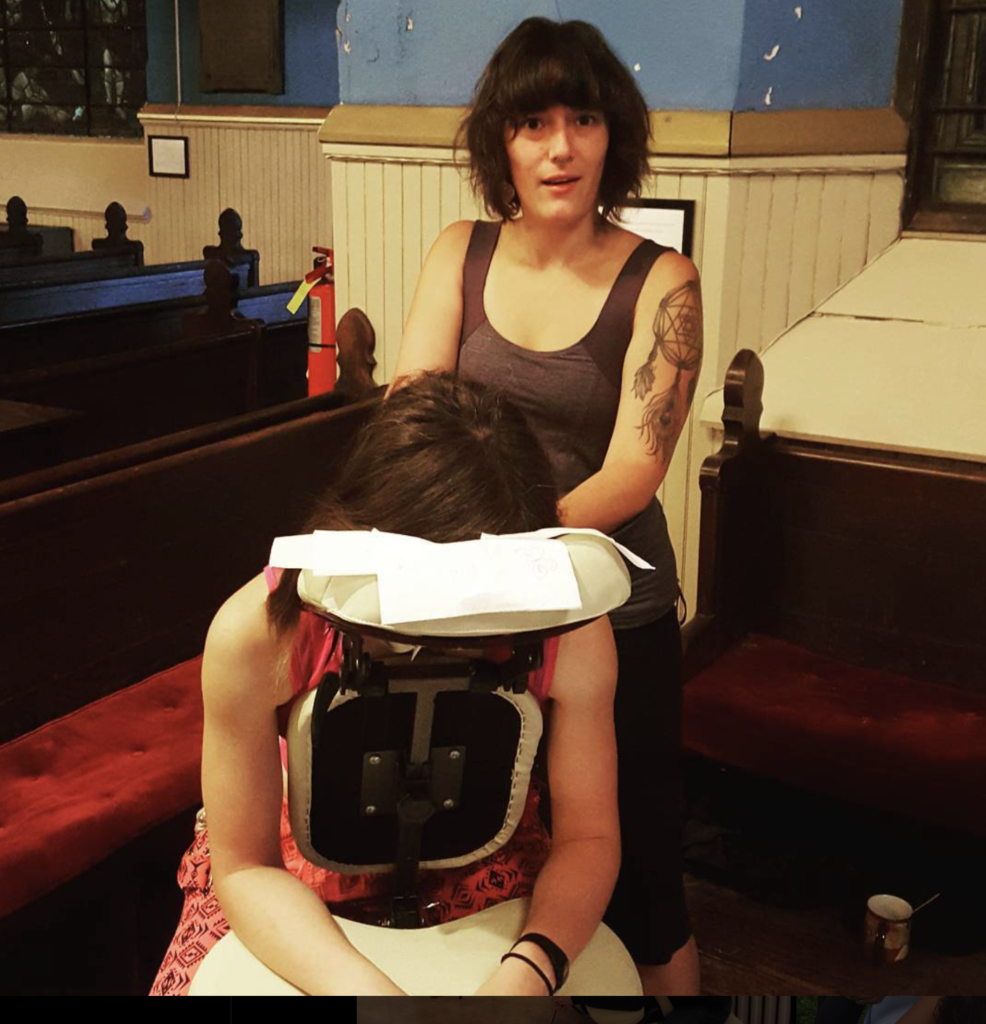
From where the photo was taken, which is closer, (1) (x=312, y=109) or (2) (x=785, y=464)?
(2) (x=785, y=464)

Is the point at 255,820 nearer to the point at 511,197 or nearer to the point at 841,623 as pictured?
the point at 511,197

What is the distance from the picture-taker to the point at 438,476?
92 cm

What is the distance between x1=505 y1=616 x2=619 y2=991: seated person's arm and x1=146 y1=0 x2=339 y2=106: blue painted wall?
4489 millimetres

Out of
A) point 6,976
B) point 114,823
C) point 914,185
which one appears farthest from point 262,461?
point 914,185

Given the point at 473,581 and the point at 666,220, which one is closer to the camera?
the point at 473,581

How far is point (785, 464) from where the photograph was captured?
6.88 feet

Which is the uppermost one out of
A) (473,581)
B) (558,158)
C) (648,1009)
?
(558,158)

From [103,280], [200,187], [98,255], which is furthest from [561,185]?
[200,187]

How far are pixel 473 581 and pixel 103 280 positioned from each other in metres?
4.10

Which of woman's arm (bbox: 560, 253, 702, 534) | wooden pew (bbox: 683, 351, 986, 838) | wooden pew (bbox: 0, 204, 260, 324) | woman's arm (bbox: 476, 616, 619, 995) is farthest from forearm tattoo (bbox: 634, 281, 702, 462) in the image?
wooden pew (bbox: 0, 204, 260, 324)

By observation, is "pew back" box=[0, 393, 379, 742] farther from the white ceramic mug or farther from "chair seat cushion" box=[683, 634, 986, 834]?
the white ceramic mug

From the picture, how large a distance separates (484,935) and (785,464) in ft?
4.11

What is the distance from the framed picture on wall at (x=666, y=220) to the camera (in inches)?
80.4

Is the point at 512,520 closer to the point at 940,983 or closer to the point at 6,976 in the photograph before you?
the point at 6,976
